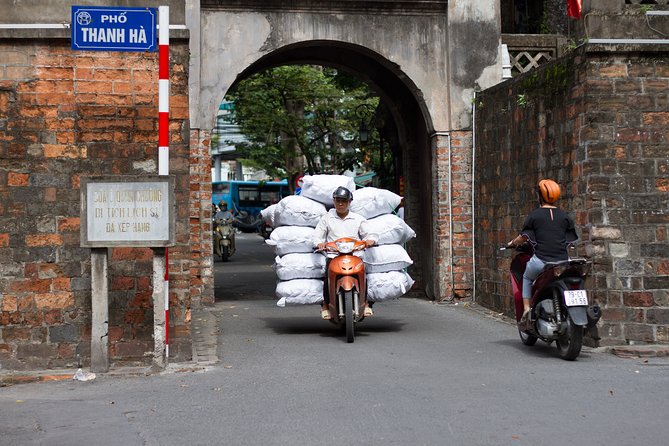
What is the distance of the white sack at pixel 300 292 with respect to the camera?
11102 millimetres

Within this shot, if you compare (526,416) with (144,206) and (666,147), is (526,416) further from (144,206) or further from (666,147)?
(666,147)

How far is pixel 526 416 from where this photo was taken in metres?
6.31

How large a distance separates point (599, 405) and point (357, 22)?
973 cm

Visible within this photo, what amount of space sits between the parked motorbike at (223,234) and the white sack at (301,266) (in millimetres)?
17151

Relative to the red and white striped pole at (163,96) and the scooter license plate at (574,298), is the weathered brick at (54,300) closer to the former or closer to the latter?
the red and white striped pole at (163,96)

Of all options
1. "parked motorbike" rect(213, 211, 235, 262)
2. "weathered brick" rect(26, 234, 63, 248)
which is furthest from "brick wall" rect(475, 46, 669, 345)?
"parked motorbike" rect(213, 211, 235, 262)

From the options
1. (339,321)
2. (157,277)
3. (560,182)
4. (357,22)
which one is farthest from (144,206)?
(357,22)

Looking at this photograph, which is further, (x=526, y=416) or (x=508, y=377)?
(x=508, y=377)

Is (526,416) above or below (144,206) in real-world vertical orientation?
below

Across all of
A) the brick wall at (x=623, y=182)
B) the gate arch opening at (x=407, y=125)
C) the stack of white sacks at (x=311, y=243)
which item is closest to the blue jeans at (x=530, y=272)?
the brick wall at (x=623, y=182)

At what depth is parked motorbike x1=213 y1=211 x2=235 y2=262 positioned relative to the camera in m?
28.4

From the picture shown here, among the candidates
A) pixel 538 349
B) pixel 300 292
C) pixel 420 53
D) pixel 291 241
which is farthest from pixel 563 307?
pixel 420 53

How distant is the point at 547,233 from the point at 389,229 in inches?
106

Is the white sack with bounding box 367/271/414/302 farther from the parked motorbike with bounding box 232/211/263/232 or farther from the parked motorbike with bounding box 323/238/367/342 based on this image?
the parked motorbike with bounding box 232/211/263/232
